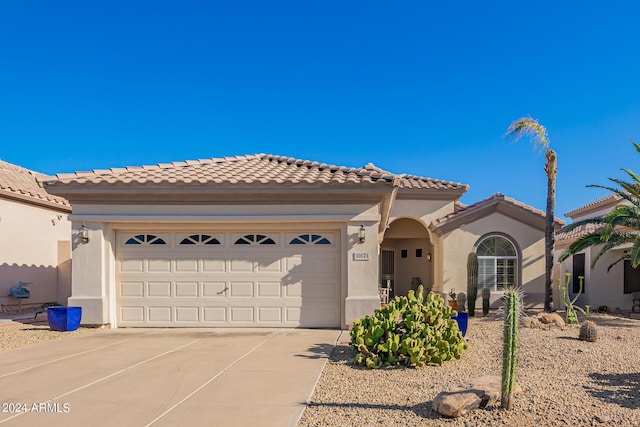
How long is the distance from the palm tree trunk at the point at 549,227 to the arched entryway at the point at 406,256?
16.1 feet

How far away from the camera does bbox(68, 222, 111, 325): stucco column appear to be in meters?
10.4

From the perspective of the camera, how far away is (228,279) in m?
10.6

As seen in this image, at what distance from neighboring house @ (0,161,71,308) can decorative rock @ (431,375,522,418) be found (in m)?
14.4

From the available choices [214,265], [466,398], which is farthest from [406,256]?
[466,398]

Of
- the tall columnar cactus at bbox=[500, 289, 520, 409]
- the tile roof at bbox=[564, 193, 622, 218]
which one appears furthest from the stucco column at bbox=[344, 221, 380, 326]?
the tile roof at bbox=[564, 193, 622, 218]

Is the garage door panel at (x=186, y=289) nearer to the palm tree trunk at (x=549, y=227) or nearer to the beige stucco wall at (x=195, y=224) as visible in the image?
the beige stucco wall at (x=195, y=224)

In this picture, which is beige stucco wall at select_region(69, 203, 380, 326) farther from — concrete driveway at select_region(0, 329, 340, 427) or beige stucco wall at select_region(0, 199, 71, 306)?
beige stucco wall at select_region(0, 199, 71, 306)

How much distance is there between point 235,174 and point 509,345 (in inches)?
319

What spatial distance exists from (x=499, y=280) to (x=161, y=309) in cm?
1202

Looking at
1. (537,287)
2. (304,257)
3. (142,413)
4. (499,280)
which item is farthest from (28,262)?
(537,287)

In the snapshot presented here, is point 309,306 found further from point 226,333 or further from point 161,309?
point 161,309

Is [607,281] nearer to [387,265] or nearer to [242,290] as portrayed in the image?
[387,265]

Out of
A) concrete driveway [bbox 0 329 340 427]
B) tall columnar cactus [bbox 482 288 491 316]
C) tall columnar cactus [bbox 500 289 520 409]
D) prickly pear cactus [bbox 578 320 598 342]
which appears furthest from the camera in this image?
tall columnar cactus [bbox 482 288 491 316]

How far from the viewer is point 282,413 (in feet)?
15.8
